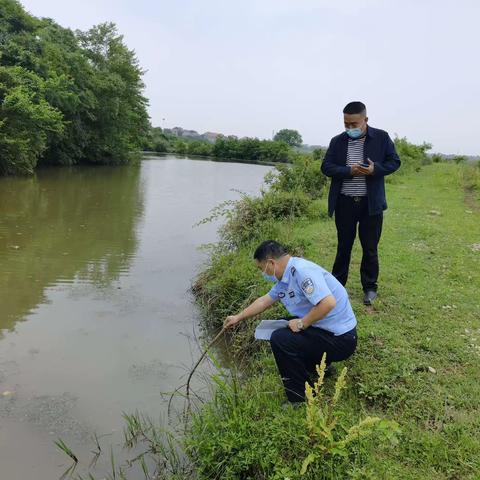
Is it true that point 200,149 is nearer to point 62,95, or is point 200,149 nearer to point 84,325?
point 62,95

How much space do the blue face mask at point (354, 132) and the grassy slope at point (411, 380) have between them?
1738 millimetres

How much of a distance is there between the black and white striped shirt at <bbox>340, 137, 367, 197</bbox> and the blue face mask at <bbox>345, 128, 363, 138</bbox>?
128mm

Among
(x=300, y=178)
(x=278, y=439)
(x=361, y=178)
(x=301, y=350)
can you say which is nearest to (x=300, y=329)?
(x=301, y=350)

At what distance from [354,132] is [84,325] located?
383 centimetres

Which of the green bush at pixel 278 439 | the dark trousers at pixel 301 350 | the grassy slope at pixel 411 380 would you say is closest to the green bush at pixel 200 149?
the grassy slope at pixel 411 380

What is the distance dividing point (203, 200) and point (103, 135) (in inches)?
740

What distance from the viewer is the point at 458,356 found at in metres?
3.81

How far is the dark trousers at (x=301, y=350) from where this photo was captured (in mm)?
3213

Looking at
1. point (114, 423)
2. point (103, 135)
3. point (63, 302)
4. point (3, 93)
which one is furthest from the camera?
point (103, 135)

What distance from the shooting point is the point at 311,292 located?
3033 millimetres

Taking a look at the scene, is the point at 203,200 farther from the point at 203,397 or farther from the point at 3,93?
the point at 203,397

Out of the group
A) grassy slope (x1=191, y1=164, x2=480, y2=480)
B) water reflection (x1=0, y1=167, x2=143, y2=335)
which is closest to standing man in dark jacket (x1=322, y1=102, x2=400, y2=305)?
grassy slope (x1=191, y1=164, x2=480, y2=480)

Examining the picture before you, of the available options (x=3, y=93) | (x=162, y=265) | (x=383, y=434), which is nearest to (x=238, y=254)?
(x=162, y=265)

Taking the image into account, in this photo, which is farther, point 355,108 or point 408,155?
point 408,155
